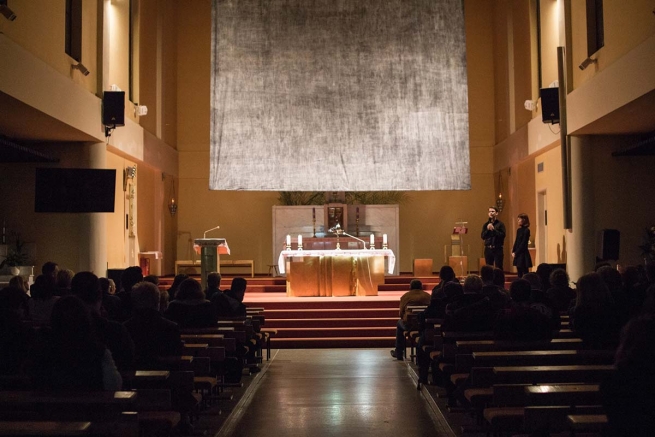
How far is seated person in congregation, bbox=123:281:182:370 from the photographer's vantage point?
5.15 meters

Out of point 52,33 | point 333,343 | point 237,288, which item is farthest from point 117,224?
point 237,288

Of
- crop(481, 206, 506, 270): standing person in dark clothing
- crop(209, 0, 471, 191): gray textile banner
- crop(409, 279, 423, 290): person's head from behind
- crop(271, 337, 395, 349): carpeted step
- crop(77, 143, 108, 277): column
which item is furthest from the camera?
crop(209, 0, 471, 191): gray textile banner

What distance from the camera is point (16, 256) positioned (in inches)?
467

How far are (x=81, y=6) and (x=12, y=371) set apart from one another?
8680mm

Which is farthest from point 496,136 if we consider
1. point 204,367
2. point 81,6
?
point 204,367

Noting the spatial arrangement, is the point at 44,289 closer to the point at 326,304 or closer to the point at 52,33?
the point at 52,33

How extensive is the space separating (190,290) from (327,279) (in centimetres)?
681

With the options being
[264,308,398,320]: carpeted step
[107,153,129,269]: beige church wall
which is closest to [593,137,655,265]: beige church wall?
[264,308,398,320]: carpeted step

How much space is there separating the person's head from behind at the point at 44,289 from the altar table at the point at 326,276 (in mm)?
7274

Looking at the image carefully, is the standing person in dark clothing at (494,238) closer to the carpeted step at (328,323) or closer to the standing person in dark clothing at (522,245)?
the standing person in dark clothing at (522,245)

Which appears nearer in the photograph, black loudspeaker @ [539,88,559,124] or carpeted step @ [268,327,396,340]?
carpeted step @ [268,327,396,340]

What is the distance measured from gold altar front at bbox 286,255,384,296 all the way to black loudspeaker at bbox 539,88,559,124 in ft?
11.9

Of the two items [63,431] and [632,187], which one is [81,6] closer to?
[632,187]

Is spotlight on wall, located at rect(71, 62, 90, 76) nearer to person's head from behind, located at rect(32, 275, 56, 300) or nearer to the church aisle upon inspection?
the church aisle
